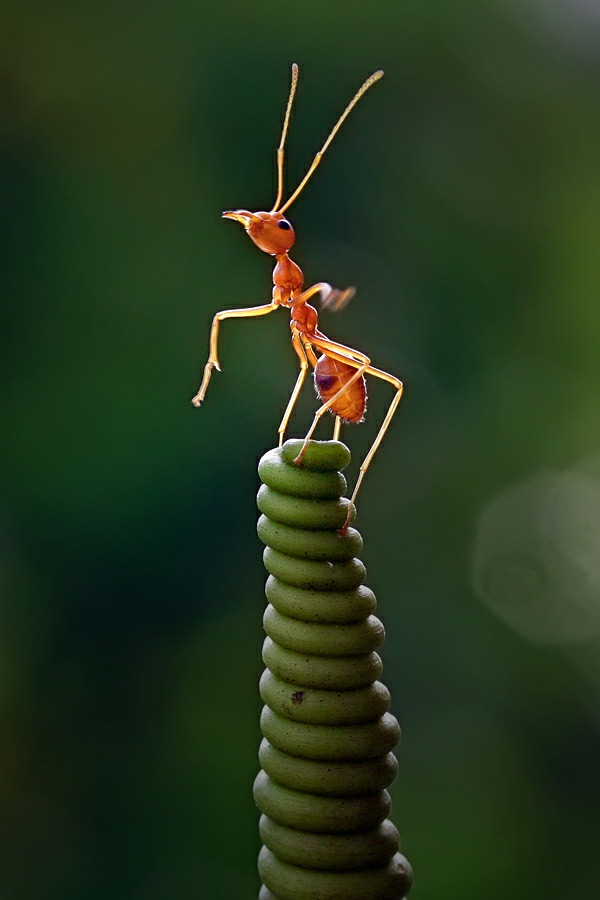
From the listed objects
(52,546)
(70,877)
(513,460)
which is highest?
(513,460)

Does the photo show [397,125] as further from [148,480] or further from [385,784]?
[385,784]

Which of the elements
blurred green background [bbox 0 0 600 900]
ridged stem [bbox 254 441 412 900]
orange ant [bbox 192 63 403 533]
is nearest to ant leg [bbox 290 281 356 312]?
orange ant [bbox 192 63 403 533]

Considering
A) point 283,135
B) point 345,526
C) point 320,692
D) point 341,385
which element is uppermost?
point 283,135

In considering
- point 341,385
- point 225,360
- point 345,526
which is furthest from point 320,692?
point 225,360

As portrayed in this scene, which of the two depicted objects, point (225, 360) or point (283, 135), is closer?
point (283, 135)

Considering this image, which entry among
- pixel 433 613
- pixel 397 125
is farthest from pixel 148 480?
pixel 397 125

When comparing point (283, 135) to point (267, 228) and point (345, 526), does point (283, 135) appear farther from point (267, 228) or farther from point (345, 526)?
point (345, 526)

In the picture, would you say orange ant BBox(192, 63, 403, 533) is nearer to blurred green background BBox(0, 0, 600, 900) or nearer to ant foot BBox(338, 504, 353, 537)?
ant foot BBox(338, 504, 353, 537)
